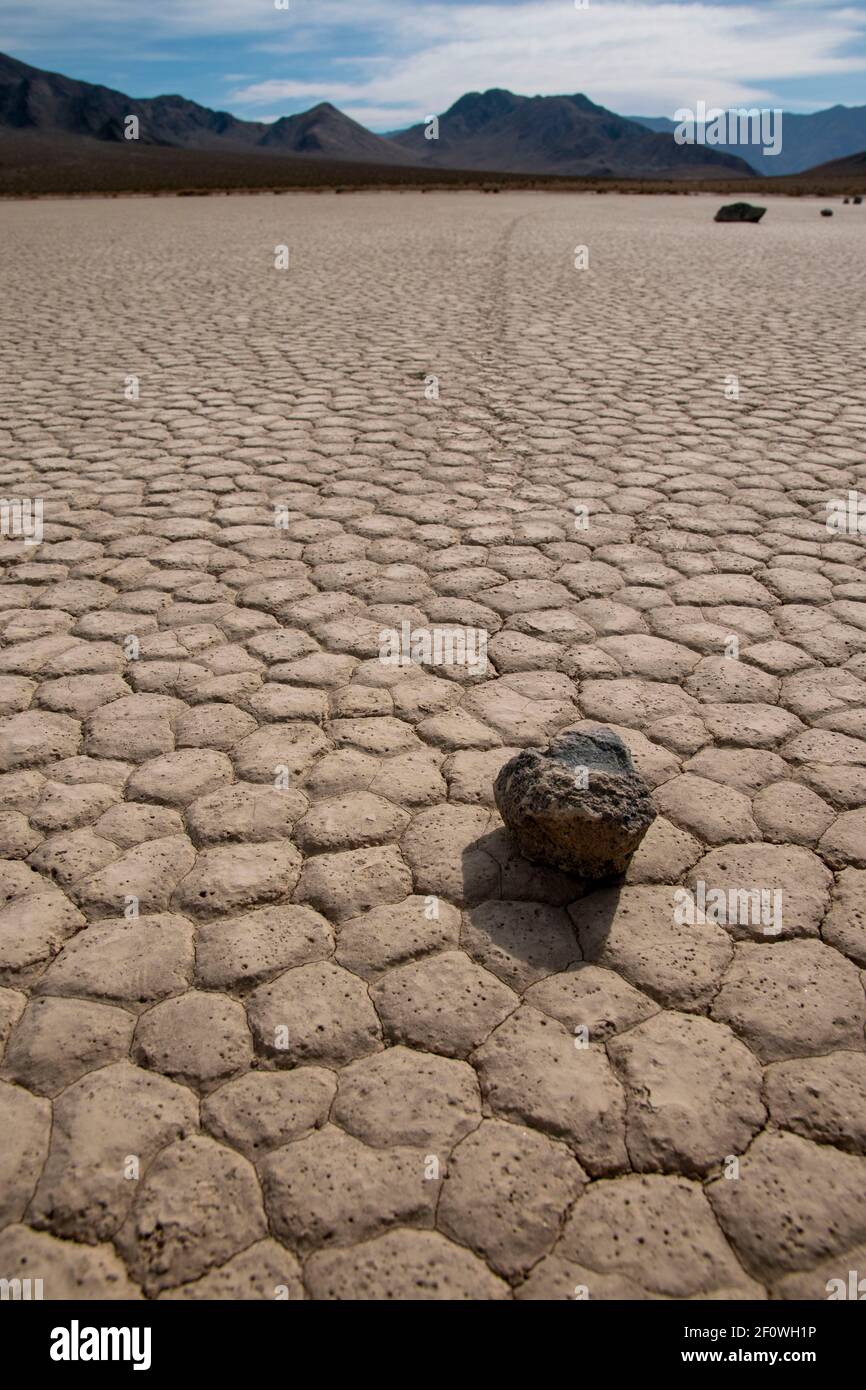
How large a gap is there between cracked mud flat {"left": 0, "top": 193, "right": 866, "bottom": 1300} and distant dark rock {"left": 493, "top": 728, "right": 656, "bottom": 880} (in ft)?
0.24

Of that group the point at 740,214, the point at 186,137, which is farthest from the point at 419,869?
the point at 186,137

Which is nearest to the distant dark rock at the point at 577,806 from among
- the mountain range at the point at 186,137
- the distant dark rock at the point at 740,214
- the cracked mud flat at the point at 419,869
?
the cracked mud flat at the point at 419,869

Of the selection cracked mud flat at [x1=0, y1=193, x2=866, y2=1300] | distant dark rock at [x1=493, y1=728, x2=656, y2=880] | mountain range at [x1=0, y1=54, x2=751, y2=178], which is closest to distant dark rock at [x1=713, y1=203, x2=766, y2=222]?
cracked mud flat at [x1=0, y1=193, x2=866, y2=1300]

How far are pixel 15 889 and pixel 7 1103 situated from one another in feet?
1.89

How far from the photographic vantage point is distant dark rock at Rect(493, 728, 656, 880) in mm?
2074

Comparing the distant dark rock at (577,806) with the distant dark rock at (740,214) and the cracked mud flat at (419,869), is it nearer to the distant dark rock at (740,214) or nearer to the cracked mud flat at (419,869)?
the cracked mud flat at (419,869)

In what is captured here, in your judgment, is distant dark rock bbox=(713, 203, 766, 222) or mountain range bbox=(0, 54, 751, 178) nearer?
distant dark rock bbox=(713, 203, 766, 222)

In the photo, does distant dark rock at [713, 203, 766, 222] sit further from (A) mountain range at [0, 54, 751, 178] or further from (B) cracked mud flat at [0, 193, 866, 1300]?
(A) mountain range at [0, 54, 751, 178]

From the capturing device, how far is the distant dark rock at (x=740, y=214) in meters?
20.8

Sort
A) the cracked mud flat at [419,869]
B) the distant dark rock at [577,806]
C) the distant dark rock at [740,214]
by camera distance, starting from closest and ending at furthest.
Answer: the cracked mud flat at [419,869]
the distant dark rock at [577,806]
the distant dark rock at [740,214]

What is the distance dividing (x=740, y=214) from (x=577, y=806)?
74.3 feet

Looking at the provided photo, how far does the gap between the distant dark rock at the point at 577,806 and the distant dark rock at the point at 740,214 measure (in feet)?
72.5
